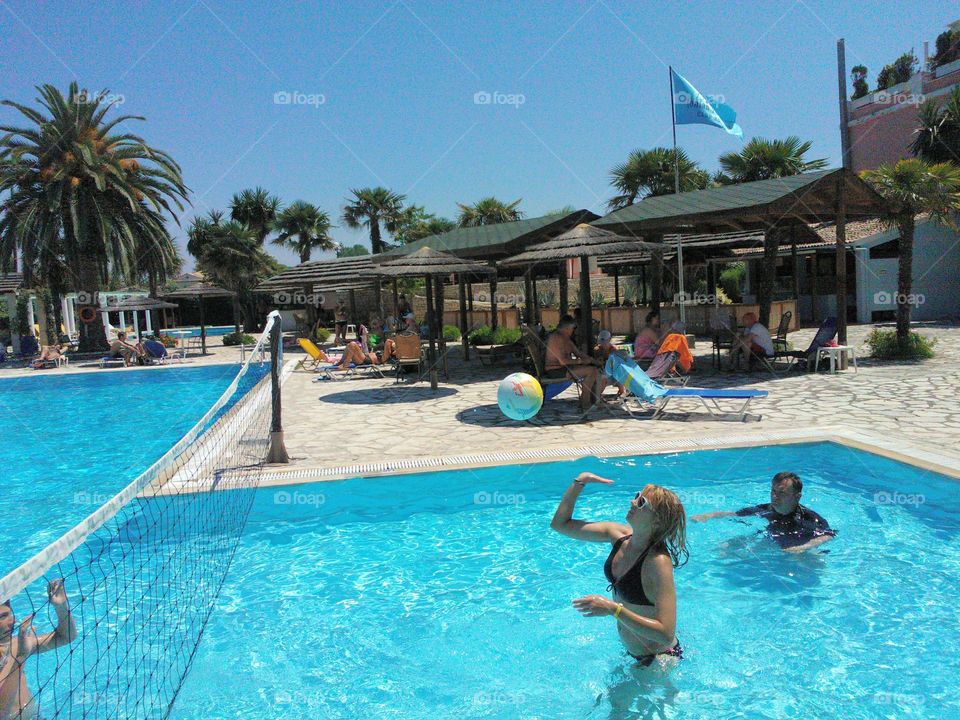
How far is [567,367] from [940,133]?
2040 centimetres

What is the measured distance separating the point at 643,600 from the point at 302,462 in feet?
18.1

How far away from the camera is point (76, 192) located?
81.2 feet

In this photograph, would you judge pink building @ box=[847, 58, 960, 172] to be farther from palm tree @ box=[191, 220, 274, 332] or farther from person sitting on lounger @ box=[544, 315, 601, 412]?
palm tree @ box=[191, 220, 274, 332]

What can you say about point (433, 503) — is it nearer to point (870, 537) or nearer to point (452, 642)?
point (452, 642)

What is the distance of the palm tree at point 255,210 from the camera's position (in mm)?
48688

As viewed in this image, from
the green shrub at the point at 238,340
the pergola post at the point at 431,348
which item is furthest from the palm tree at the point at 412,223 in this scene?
the pergola post at the point at 431,348

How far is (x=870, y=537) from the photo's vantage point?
6.10 m

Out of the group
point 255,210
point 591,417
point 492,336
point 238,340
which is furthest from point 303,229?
point 591,417

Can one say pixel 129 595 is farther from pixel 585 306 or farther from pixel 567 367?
pixel 585 306

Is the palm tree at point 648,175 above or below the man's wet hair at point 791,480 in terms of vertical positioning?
above

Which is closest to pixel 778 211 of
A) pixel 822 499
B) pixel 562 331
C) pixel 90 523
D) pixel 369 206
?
pixel 562 331

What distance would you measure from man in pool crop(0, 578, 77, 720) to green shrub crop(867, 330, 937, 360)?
15139mm

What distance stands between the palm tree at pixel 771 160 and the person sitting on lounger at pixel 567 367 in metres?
21.0

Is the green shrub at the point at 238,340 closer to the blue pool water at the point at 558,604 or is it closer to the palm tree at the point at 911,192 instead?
the palm tree at the point at 911,192
